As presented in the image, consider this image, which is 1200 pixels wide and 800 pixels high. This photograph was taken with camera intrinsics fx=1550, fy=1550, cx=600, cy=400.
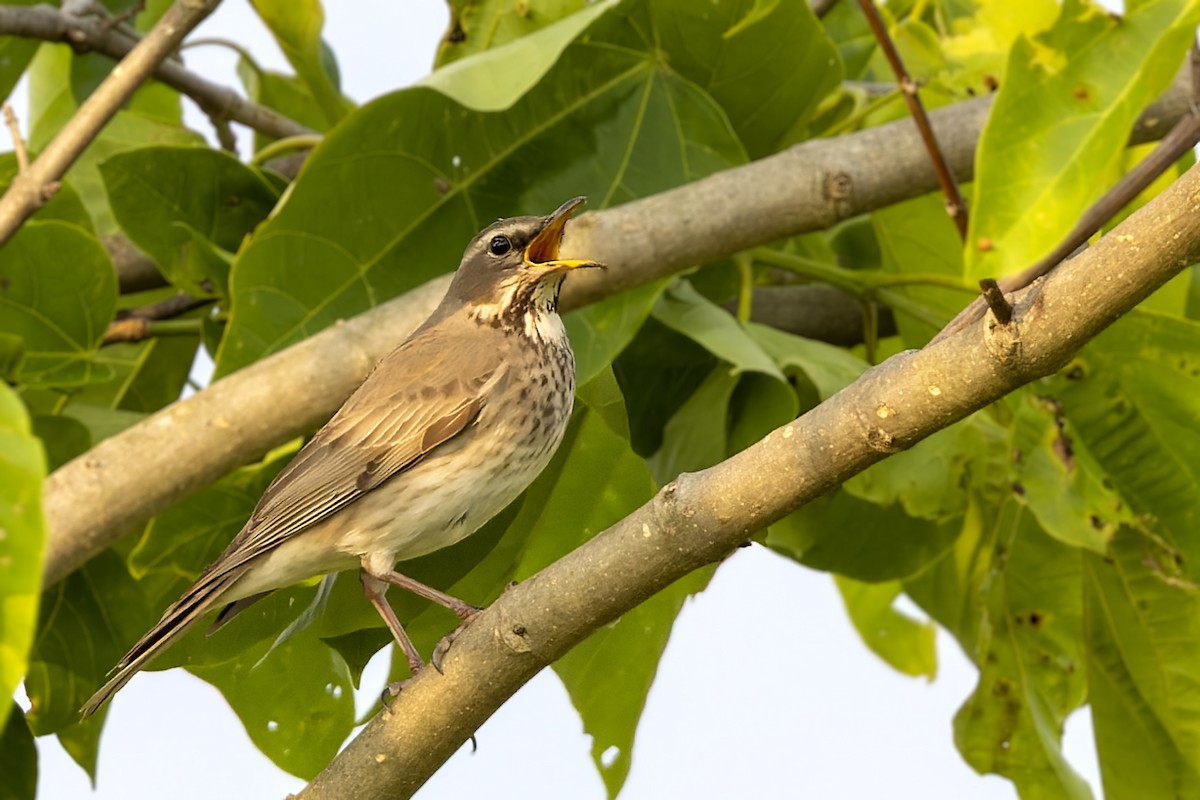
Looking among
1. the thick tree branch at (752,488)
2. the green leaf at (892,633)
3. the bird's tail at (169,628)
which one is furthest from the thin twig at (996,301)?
the green leaf at (892,633)

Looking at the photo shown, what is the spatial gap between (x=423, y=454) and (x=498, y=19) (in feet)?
4.90

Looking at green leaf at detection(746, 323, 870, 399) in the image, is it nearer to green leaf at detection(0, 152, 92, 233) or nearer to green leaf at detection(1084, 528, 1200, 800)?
green leaf at detection(1084, 528, 1200, 800)

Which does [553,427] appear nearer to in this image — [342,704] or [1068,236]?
[342,704]

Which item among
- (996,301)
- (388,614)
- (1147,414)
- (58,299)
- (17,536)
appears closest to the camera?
(17,536)

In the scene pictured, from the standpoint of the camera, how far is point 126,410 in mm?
5527

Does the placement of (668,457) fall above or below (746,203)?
below

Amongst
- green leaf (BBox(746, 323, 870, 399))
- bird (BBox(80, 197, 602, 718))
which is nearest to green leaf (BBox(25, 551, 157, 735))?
bird (BBox(80, 197, 602, 718))

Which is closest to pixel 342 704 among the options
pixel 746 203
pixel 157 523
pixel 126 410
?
pixel 157 523

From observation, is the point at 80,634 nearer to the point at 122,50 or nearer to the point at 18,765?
the point at 18,765

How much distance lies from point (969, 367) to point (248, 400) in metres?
1.92

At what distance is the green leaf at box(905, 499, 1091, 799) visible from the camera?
5168mm

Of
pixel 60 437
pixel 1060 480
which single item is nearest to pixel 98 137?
pixel 60 437

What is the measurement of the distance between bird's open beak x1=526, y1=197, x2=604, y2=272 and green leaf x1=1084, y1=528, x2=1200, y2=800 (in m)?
2.04

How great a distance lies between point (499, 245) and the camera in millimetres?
4836
